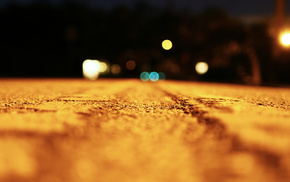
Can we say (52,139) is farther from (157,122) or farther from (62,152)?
(157,122)

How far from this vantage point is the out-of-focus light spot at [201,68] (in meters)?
32.1

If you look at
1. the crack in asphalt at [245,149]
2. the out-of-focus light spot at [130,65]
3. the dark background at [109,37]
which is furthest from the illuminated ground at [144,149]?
the out-of-focus light spot at [130,65]

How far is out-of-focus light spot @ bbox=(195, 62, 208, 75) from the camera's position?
32138 millimetres

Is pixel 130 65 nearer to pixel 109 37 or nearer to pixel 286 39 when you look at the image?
pixel 109 37

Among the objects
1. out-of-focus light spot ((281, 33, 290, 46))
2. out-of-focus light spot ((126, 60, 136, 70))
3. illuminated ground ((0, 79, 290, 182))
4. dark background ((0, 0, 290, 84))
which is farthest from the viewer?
out-of-focus light spot ((126, 60, 136, 70))

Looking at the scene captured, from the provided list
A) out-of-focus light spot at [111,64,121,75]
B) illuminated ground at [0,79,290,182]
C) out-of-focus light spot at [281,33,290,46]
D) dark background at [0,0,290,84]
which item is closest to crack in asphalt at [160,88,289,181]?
illuminated ground at [0,79,290,182]

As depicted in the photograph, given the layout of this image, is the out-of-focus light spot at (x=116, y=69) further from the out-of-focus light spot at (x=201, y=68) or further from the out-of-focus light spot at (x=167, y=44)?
the out-of-focus light spot at (x=167, y=44)

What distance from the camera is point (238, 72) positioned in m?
27.4

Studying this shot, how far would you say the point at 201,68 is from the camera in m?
33.2

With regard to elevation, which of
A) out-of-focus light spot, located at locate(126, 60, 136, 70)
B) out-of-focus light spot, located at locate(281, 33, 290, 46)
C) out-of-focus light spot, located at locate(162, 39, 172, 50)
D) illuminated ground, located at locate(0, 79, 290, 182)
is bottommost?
illuminated ground, located at locate(0, 79, 290, 182)

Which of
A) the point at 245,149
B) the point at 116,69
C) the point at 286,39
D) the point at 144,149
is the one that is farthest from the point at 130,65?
the point at 245,149

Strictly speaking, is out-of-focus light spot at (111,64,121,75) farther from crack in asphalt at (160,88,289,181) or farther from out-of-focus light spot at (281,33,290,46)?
crack in asphalt at (160,88,289,181)

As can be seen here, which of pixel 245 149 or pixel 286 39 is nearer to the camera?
pixel 245 149

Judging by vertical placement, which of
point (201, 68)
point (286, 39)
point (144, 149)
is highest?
point (286, 39)
